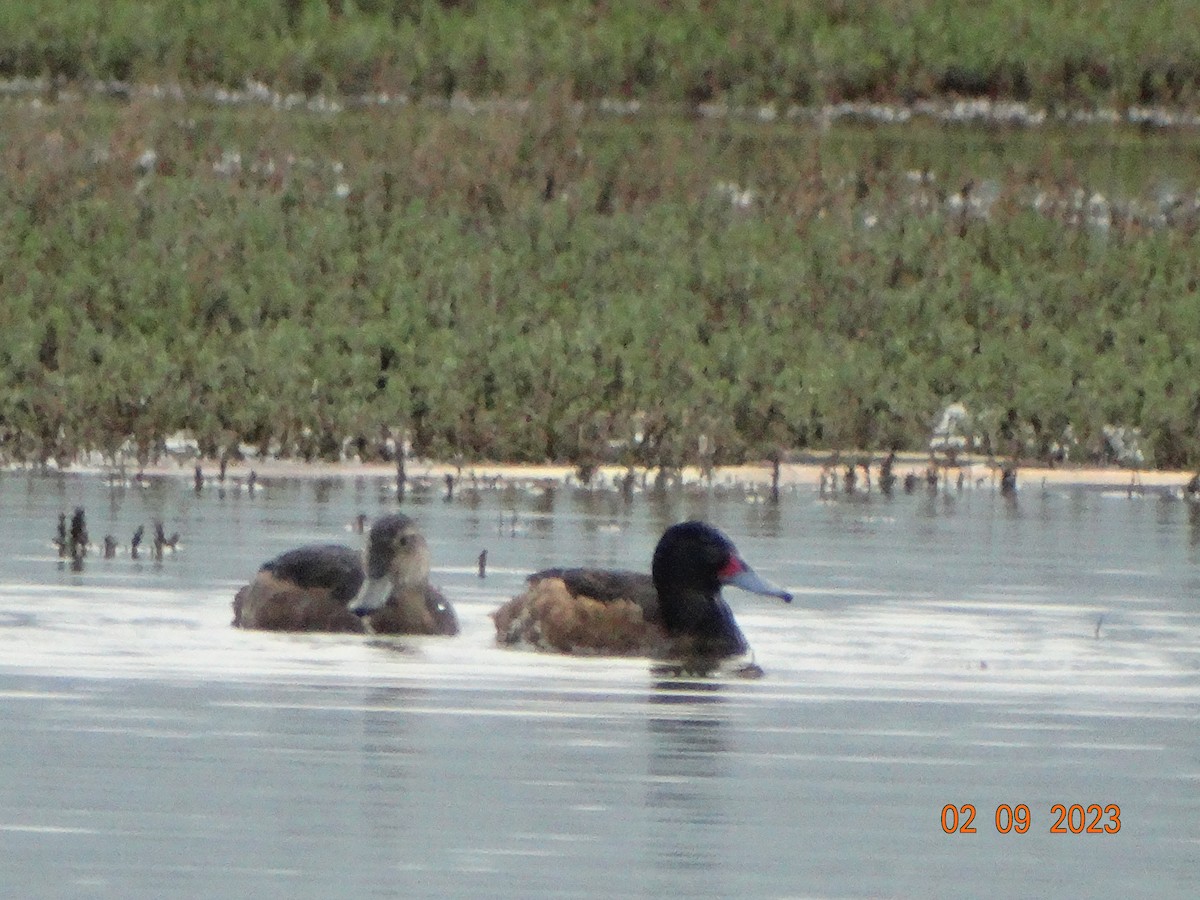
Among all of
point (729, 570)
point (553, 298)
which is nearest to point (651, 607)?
point (729, 570)

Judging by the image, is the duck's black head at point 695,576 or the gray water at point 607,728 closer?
the gray water at point 607,728

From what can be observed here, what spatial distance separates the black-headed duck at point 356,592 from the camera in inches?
474

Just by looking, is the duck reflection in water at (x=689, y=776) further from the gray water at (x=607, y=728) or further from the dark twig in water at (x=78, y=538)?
the dark twig in water at (x=78, y=538)

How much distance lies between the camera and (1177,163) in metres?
30.0

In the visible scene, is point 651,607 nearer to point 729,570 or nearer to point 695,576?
point 695,576

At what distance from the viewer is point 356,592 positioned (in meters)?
12.4

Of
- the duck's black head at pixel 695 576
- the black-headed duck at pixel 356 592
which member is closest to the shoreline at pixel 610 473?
the black-headed duck at pixel 356 592

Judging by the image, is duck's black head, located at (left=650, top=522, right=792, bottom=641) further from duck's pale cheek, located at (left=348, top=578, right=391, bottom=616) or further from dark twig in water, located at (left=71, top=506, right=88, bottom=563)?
dark twig in water, located at (left=71, top=506, right=88, bottom=563)

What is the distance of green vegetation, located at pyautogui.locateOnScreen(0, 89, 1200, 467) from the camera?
17.5 meters

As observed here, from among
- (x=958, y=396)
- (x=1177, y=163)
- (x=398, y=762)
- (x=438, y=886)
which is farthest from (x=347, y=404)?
(x=1177, y=163)

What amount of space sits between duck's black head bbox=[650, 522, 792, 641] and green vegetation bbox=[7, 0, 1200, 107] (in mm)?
21633

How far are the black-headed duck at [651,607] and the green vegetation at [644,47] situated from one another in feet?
71.1

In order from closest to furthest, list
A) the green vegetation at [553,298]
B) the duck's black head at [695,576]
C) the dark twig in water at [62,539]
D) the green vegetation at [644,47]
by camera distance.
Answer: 1. the duck's black head at [695,576]
2. the dark twig in water at [62,539]
3. the green vegetation at [553,298]
4. the green vegetation at [644,47]

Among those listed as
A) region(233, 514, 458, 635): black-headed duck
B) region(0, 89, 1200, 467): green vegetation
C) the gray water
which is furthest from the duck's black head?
region(0, 89, 1200, 467): green vegetation
